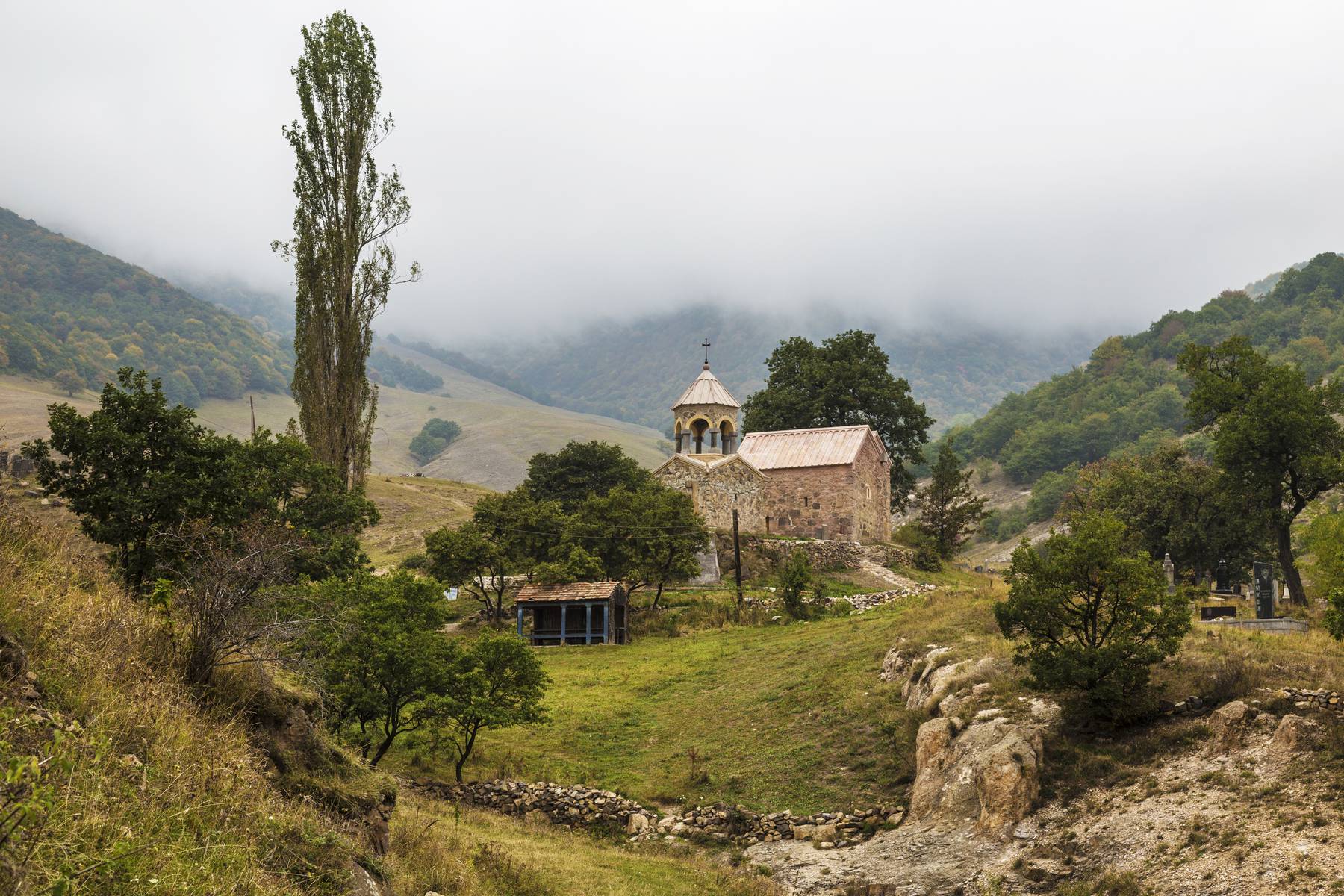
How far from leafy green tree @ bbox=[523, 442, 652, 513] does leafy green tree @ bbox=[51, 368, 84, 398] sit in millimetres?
106750

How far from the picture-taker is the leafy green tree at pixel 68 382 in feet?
447

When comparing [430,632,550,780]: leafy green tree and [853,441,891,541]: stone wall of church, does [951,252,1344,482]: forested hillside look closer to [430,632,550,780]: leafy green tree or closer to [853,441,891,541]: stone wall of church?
[853,441,891,541]: stone wall of church

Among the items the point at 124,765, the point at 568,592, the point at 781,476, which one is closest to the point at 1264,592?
the point at 568,592

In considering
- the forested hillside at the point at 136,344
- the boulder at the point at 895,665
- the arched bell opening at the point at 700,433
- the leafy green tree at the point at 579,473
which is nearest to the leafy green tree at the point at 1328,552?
the boulder at the point at 895,665

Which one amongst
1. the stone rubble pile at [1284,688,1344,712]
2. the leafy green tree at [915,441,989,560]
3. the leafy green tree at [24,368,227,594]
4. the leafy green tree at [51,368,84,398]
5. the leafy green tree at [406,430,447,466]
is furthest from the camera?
the leafy green tree at [406,430,447,466]

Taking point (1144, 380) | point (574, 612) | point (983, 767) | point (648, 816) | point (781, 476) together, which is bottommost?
point (648, 816)

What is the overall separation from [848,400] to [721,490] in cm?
1267

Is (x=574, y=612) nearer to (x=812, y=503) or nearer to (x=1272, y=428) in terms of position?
(x=812, y=503)

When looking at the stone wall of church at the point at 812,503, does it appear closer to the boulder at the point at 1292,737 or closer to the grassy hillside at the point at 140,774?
the boulder at the point at 1292,737

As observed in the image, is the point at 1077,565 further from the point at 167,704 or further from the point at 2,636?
the point at 2,636

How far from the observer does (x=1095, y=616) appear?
20.0 m

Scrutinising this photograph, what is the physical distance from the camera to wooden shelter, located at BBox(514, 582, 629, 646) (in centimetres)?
3909

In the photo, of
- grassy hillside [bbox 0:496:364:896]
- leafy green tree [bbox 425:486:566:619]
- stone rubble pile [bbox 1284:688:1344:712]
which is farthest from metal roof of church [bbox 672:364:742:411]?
grassy hillside [bbox 0:496:364:896]

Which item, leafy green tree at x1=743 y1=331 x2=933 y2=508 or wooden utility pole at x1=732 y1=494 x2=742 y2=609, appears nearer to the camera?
wooden utility pole at x1=732 y1=494 x2=742 y2=609
